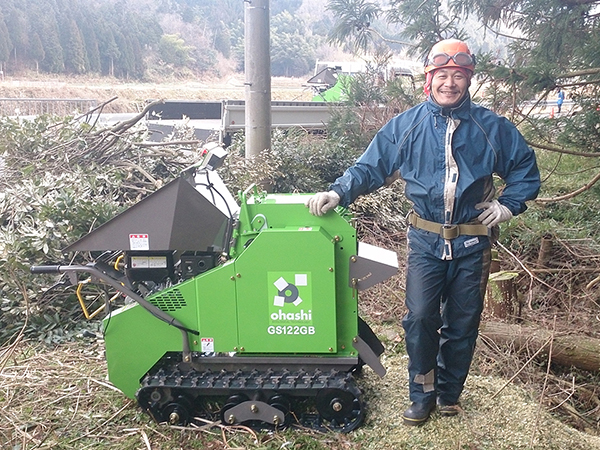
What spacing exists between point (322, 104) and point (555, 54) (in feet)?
23.9

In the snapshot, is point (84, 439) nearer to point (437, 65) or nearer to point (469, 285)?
point (469, 285)

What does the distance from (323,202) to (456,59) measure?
967mm

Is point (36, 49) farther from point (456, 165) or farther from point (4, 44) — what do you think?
point (456, 165)

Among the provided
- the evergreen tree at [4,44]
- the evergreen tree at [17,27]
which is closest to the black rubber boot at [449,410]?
the evergreen tree at [4,44]

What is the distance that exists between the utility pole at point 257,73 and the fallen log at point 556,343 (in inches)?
130

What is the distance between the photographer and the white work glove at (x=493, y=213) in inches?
115

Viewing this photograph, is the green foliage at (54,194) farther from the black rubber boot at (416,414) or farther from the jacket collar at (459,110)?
the jacket collar at (459,110)

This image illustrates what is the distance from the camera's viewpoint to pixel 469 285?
3039mm

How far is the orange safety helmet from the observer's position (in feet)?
9.44

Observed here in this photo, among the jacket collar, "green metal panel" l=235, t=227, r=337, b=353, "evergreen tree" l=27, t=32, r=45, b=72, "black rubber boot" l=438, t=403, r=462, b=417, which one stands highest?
"evergreen tree" l=27, t=32, r=45, b=72

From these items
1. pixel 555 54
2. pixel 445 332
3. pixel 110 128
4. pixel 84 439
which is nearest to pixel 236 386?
pixel 84 439

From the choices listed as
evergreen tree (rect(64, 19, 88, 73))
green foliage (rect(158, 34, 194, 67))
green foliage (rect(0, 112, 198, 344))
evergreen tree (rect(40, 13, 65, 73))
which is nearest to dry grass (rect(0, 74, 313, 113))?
evergreen tree (rect(64, 19, 88, 73))

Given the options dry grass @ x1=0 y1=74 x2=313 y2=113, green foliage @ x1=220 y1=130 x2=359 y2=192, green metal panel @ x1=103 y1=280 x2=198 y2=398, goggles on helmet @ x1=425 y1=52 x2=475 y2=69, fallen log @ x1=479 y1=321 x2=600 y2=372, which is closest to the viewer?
goggles on helmet @ x1=425 y1=52 x2=475 y2=69

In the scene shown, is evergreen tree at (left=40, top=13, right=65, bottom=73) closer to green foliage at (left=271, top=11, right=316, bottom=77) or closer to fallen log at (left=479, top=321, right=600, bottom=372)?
green foliage at (left=271, top=11, right=316, bottom=77)
